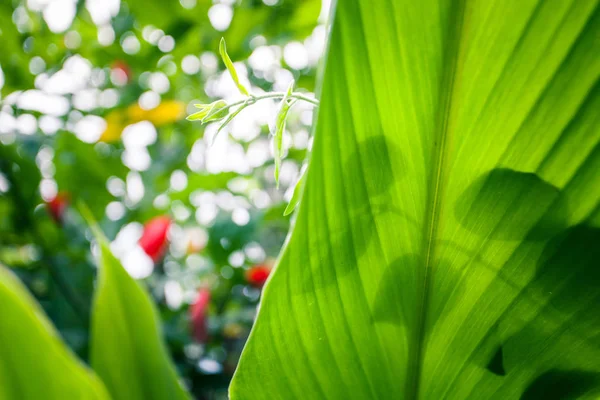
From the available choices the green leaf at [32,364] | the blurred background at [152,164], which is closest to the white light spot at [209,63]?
the blurred background at [152,164]

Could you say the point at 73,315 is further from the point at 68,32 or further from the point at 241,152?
the point at 68,32

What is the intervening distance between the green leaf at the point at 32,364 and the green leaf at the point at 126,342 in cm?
15

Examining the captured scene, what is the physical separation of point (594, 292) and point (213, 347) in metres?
0.90

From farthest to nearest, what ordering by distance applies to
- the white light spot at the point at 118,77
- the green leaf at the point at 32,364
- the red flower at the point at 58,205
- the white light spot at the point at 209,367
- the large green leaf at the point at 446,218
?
the white light spot at the point at 118,77 < the red flower at the point at 58,205 < the white light spot at the point at 209,367 < the green leaf at the point at 32,364 < the large green leaf at the point at 446,218

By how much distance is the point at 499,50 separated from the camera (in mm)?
180

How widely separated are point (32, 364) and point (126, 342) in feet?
0.55

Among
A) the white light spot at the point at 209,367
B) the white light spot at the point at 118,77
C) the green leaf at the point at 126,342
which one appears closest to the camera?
the green leaf at the point at 126,342

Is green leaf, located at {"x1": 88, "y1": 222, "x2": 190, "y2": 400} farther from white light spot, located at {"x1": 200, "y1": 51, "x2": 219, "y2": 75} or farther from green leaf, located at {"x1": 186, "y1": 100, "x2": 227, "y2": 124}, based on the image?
white light spot, located at {"x1": 200, "y1": 51, "x2": 219, "y2": 75}

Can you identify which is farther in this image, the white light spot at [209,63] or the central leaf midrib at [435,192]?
the white light spot at [209,63]

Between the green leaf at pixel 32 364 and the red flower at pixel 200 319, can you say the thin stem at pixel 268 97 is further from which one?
the red flower at pixel 200 319

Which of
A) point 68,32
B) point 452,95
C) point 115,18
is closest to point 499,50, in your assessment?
point 452,95

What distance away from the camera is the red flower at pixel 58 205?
969 millimetres

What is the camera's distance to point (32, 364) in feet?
1.20

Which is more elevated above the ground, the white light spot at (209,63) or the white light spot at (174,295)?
the white light spot at (209,63)
